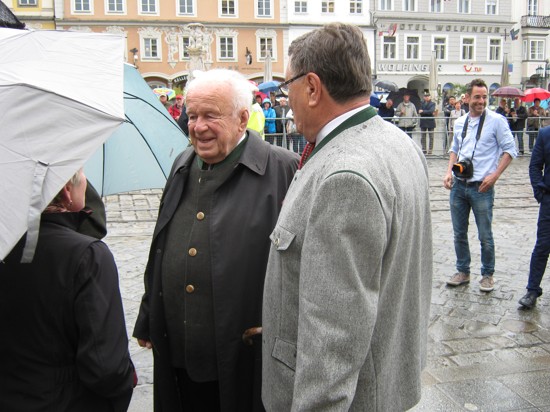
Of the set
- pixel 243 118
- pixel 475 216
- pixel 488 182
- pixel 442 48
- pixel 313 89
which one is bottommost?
pixel 475 216

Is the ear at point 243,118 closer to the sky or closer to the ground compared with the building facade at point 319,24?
closer to the ground

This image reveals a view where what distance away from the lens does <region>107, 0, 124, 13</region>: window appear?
45125 mm

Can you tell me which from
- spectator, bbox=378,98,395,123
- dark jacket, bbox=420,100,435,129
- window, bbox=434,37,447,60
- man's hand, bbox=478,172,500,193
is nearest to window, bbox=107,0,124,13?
window, bbox=434,37,447,60

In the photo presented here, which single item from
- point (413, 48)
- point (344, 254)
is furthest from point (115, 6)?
point (344, 254)

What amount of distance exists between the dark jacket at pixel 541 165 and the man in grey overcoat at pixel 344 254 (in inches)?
148

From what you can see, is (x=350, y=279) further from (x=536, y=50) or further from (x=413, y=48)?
(x=536, y=50)

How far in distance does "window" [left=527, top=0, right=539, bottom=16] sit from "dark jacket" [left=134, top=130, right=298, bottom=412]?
57860 mm

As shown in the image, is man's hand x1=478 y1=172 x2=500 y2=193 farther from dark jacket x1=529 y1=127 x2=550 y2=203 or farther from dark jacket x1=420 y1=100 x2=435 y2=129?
dark jacket x1=420 y1=100 x2=435 y2=129

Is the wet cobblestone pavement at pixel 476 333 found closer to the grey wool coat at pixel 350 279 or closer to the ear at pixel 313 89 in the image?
the grey wool coat at pixel 350 279

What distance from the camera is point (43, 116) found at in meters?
A: 1.79

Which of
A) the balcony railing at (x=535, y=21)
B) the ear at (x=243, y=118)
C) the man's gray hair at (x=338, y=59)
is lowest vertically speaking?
the ear at (x=243, y=118)

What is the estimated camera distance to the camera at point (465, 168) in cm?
575

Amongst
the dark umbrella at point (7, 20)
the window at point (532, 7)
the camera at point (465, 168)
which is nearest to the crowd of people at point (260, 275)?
the dark umbrella at point (7, 20)

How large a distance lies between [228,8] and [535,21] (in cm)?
2783
